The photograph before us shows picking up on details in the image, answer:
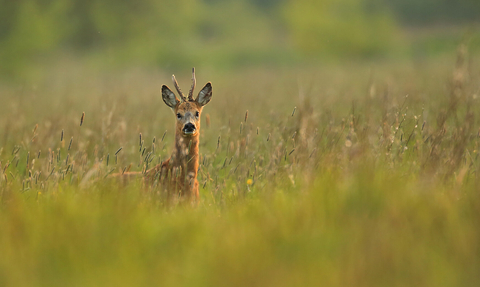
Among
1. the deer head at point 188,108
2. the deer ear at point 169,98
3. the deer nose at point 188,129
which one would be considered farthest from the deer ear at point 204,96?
the deer nose at point 188,129

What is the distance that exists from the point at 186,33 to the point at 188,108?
87.7 feet

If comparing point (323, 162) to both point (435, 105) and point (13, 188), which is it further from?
point (435, 105)

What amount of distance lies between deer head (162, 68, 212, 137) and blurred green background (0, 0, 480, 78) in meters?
12.5

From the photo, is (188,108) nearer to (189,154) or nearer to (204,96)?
(204,96)

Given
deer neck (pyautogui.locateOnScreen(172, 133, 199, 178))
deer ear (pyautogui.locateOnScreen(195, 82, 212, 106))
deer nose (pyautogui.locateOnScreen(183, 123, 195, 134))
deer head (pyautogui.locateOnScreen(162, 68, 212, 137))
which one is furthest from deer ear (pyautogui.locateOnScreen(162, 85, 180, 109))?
deer nose (pyautogui.locateOnScreen(183, 123, 195, 134))

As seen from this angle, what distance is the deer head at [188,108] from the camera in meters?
4.76

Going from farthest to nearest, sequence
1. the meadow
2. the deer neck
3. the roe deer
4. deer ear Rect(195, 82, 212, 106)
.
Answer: deer ear Rect(195, 82, 212, 106)
the deer neck
the roe deer
the meadow

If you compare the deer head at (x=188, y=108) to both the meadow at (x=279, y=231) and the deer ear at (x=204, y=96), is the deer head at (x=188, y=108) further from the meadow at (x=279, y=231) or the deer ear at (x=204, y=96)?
the meadow at (x=279, y=231)

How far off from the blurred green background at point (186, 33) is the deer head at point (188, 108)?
492 inches

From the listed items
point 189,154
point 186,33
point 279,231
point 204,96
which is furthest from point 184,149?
point 186,33

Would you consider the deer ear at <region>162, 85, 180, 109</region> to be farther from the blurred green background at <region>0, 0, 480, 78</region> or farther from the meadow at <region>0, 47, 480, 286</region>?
the blurred green background at <region>0, 0, 480, 78</region>

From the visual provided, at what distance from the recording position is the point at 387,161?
3805 millimetres

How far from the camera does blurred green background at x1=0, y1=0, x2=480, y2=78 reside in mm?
16516

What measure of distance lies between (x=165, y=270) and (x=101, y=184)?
4.62 feet
